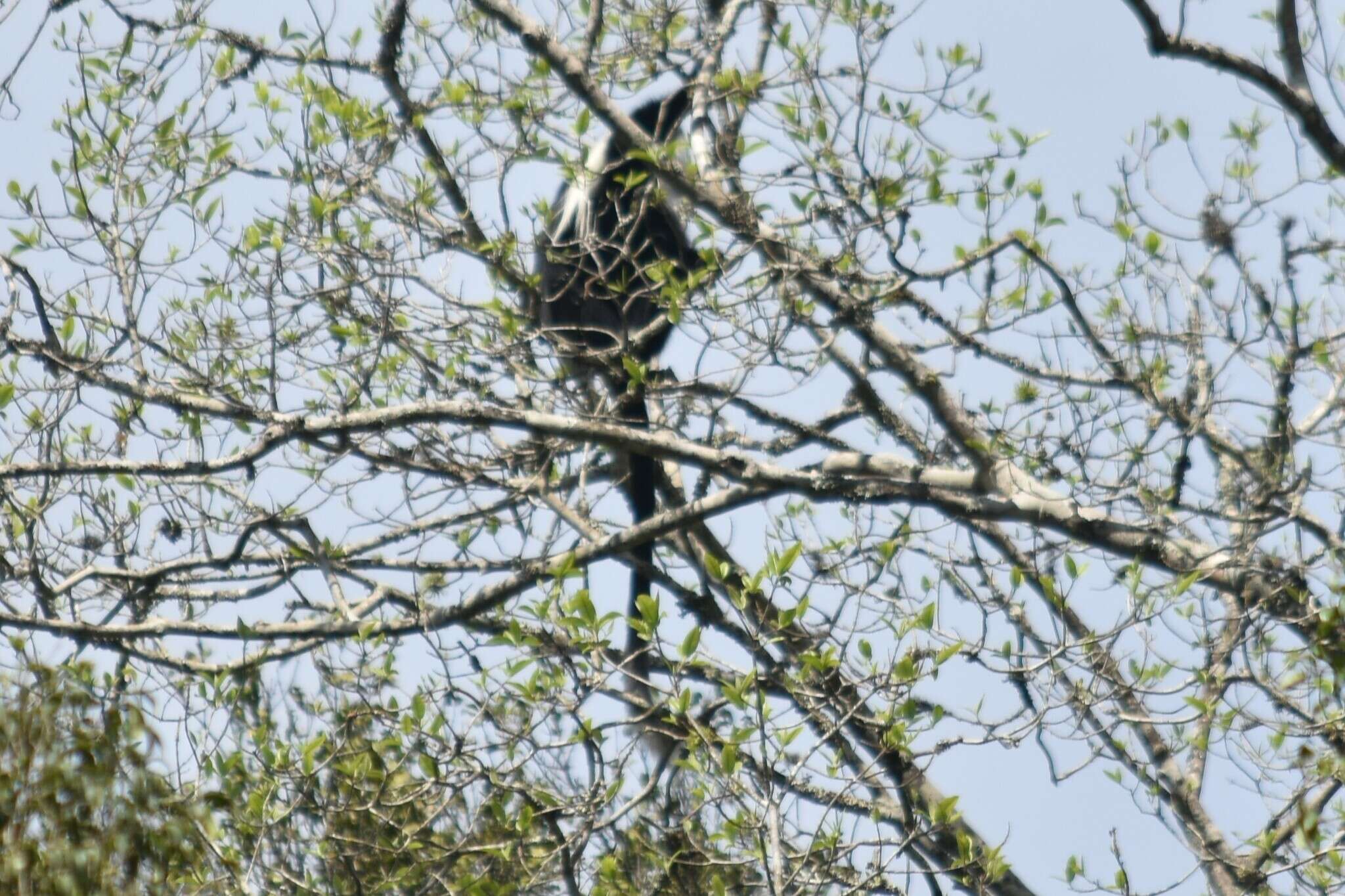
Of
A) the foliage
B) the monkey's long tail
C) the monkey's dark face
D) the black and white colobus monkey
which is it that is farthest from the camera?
the monkey's long tail

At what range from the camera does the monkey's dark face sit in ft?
14.1

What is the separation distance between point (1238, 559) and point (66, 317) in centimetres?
332

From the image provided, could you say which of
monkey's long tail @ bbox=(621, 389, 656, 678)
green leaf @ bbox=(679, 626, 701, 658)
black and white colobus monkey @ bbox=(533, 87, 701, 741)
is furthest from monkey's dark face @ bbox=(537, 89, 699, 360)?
green leaf @ bbox=(679, 626, 701, 658)

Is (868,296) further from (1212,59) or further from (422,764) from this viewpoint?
(422,764)

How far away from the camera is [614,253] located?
5.24 m

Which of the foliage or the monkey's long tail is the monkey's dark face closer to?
the monkey's long tail

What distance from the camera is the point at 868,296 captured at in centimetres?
353

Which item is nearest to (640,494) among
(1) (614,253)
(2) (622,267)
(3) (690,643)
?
(2) (622,267)

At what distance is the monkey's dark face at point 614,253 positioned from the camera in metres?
4.30

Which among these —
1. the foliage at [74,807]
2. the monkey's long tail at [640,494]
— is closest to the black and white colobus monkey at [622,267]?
→ the monkey's long tail at [640,494]

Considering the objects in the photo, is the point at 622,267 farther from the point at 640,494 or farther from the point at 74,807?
the point at 74,807

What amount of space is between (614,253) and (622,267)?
0.14 m

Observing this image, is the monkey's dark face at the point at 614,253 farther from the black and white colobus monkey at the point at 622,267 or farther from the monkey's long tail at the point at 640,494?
the monkey's long tail at the point at 640,494

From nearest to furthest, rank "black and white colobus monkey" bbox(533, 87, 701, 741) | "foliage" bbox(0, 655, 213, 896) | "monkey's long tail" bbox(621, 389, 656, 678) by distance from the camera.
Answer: "foliage" bbox(0, 655, 213, 896) → "black and white colobus monkey" bbox(533, 87, 701, 741) → "monkey's long tail" bbox(621, 389, 656, 678)
